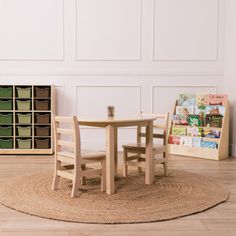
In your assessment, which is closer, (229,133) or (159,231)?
(159,231)

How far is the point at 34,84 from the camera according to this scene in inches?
207

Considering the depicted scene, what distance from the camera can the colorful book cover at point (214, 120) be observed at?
4984 mm

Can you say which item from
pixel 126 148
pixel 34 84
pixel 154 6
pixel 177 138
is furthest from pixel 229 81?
pixel 34 84

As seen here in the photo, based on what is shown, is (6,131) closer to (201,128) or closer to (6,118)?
(6,118)

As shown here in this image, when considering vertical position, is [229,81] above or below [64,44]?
below

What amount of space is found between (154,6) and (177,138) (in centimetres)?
215

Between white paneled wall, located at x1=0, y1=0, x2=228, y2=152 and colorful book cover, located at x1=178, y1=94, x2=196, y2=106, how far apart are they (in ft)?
0.57

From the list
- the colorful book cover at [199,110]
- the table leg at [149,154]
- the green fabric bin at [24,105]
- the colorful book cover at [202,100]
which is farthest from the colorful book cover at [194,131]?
the green fabric bin at [24,105]

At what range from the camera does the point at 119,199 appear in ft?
9.59

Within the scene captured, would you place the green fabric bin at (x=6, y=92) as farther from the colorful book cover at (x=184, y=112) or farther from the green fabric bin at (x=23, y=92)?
the colorful book cover at (x=184, y=112)

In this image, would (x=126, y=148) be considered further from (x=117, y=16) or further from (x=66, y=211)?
(x=117, y=16)

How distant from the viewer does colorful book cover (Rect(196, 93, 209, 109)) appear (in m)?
5.14

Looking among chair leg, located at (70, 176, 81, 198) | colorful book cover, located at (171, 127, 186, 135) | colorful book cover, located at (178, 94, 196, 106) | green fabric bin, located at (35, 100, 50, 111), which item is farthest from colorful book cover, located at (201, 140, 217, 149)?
chair leg, located at (70, 176, 81, 198)

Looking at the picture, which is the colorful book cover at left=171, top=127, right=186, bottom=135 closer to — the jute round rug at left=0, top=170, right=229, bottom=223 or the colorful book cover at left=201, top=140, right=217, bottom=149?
the colorful book cover at left=201, top=140, right=217, bottom=149
